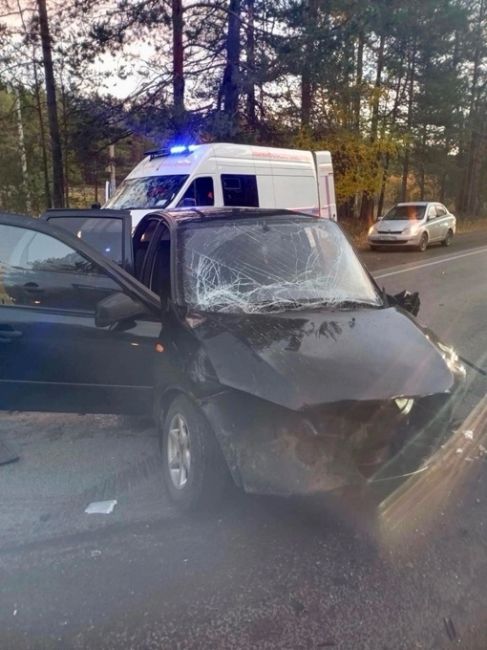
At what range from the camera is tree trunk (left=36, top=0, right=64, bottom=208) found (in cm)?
1502

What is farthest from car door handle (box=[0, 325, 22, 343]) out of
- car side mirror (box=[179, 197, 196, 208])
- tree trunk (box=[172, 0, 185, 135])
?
tree trunk (box=[172, 0, 185, 135])

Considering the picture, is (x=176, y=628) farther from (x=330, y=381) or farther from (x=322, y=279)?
(x=322, y=279)

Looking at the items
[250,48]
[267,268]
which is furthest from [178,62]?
[267,268]

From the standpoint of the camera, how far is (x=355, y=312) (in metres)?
3.58

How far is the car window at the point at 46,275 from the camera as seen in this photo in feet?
11.9

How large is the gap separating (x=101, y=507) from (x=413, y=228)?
15854mm

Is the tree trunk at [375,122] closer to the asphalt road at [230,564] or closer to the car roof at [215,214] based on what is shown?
the car roof at [215,214]

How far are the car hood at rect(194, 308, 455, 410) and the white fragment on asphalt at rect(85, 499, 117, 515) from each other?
1.05 m

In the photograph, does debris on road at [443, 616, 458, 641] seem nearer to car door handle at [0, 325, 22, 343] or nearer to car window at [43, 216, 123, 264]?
car door handle at [0, 325, 22, 343]

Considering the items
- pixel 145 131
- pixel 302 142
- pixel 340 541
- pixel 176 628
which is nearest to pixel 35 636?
pixel 176 628

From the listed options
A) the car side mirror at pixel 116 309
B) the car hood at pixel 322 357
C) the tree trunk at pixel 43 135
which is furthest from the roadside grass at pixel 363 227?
the tree trunk at pixel 43 135

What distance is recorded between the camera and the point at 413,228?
56.4 ft

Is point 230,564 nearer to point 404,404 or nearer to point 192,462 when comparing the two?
point 192,462

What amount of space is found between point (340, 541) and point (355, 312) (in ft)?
4.70
